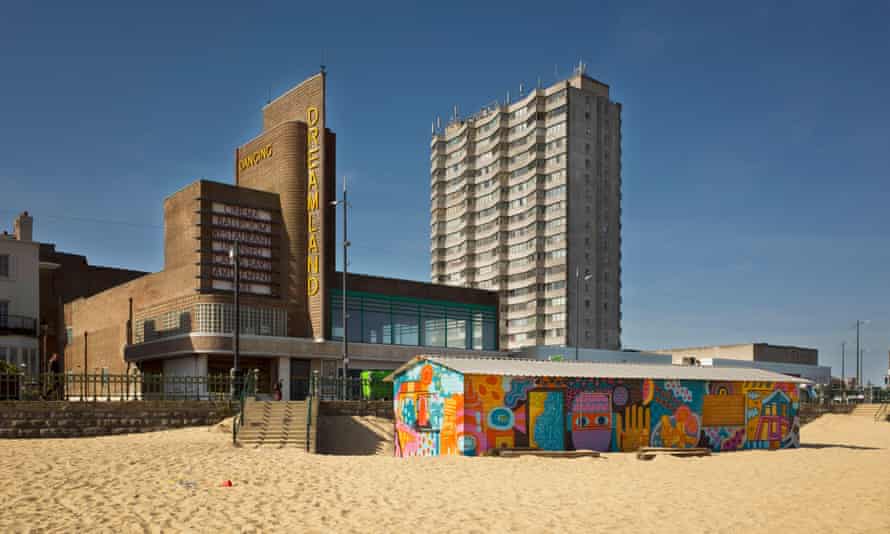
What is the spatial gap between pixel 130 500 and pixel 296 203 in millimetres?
36432

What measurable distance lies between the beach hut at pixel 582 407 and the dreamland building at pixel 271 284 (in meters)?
19.4

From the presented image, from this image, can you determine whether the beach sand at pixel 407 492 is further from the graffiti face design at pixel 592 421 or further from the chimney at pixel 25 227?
the chimney at pixel 25 227

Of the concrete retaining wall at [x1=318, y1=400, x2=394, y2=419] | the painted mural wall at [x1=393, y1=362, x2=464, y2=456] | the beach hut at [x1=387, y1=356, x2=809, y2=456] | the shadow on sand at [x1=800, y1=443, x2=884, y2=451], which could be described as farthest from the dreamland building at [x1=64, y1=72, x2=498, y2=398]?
the shadow on sand at [x1=800, y1=443, x2=884, y2=451]

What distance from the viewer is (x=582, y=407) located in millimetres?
27766

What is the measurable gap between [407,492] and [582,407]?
11.9m

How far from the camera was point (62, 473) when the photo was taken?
679 inches

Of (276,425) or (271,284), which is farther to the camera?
(271,284)

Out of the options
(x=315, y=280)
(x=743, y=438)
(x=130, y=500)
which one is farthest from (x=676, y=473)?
(x=315, y=280)

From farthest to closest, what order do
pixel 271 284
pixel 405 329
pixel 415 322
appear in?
pixel 415 322 < pixel 405 329 < pixel 271 284

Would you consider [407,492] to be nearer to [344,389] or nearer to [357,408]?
[357,408]

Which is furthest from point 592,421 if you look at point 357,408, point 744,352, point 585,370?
point 744,352

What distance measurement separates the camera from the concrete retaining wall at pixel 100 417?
2647cm

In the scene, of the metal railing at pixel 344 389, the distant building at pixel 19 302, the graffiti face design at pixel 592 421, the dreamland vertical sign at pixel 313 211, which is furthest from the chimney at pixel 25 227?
the graffiti face design at pixel 592 421

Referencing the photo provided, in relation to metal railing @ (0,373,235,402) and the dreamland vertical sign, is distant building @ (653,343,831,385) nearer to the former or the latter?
the dreamland vertical sign
